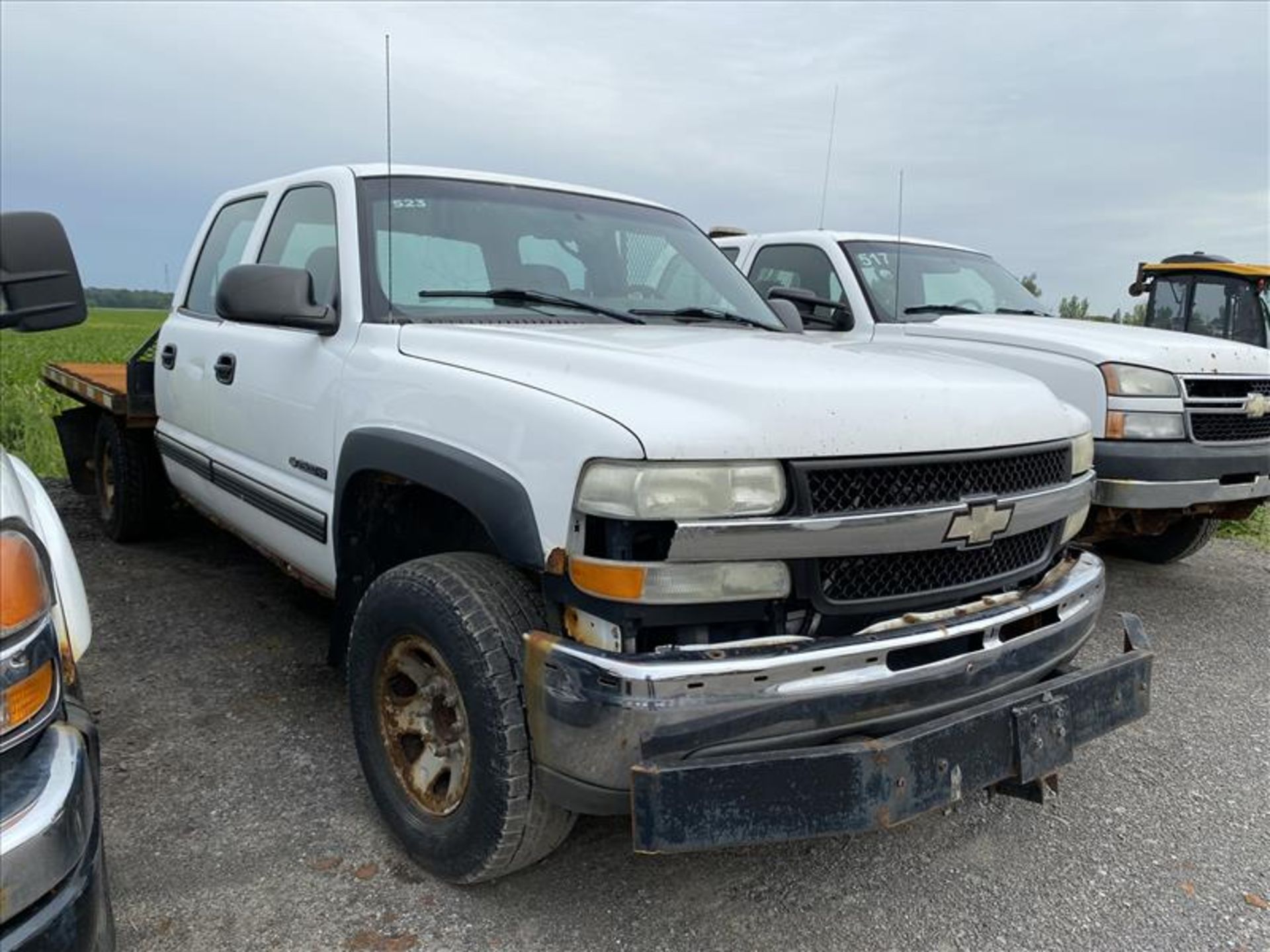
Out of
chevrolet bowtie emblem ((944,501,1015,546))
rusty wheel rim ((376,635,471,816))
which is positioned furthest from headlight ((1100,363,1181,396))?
rusty wheel rim ((376,635,471,816))

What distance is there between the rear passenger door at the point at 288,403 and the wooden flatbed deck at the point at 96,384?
1.25 m

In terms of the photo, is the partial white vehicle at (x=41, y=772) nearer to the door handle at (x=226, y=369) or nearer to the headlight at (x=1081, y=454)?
the door handle at (x=226, y=369)

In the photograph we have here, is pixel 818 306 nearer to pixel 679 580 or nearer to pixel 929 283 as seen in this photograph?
pixel 929 283

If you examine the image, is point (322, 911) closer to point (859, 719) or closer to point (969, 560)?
point (859, 719)

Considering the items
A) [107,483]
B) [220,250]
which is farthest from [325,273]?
[107,483]

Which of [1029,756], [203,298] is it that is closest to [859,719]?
[1029,756]

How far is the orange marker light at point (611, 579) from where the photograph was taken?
1944 millimetres

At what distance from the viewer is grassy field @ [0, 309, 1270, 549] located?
753cm

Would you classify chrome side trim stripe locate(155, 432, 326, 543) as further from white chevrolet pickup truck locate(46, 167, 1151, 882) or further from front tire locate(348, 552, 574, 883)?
front tire locate(348, 552, 574, 883)

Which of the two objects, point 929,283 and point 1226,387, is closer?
point 1226,387

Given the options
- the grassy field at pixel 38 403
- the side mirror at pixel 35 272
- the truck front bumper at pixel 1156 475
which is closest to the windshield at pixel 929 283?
the truck front bumper at pixel 1156 475

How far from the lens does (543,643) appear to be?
2.02 metres

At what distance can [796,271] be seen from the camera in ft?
20.1

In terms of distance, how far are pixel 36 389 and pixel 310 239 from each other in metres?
11.0
